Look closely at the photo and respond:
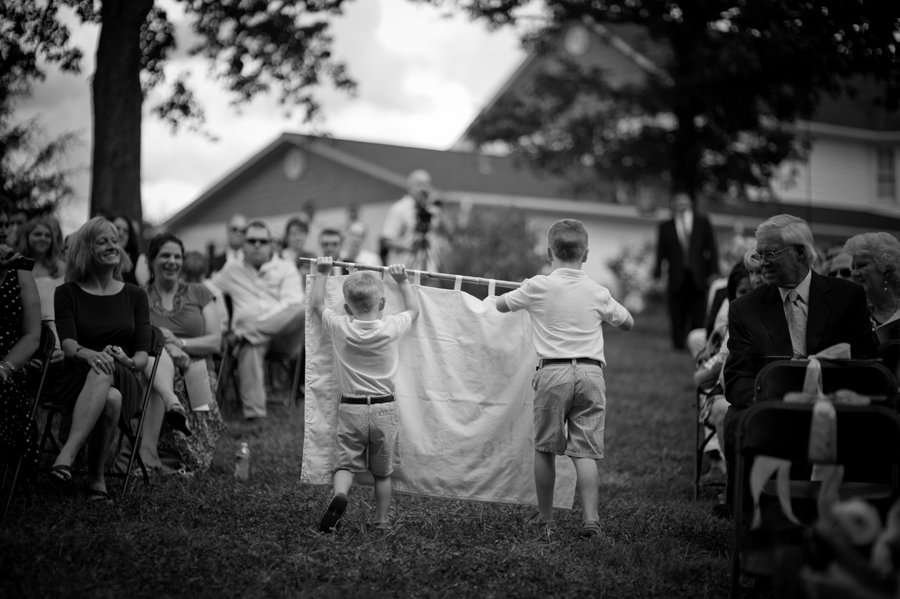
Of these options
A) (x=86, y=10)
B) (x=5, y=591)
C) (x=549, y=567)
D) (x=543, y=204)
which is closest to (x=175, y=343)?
(x=5, y=591)

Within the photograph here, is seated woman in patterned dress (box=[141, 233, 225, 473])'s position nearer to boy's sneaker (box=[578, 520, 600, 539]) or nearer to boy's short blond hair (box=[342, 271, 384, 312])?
boy's short blond hair (box=[342, 271, 384, 312])

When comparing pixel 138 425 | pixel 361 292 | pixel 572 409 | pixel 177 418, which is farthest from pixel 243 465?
pixel 572 409

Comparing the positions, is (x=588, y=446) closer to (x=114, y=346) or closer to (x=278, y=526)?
(x=278, y=526)

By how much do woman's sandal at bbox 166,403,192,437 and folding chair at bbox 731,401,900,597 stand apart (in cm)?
391

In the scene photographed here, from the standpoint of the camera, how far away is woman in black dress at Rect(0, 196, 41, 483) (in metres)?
5.17

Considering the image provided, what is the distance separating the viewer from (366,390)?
5.32 m

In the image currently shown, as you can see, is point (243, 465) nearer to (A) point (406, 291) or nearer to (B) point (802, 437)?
(A) point (406, 291)

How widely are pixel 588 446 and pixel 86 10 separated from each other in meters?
8.51

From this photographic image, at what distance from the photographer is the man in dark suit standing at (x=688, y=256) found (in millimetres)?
14281

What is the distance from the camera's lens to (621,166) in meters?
21.5

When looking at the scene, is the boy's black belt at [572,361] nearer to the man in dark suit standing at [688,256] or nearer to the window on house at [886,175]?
the man in dark suit standing at [688,256]

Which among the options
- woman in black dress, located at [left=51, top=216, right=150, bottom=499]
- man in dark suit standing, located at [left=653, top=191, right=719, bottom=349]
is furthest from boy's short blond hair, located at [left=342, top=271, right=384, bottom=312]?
man in dark suit standing, located at [left=653, top=191, right=719, bottom=349]

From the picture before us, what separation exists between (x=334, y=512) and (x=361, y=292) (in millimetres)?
1236

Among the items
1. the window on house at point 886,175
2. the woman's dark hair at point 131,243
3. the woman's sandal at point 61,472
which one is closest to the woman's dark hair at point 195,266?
the woman's dark hair at point 131,243
